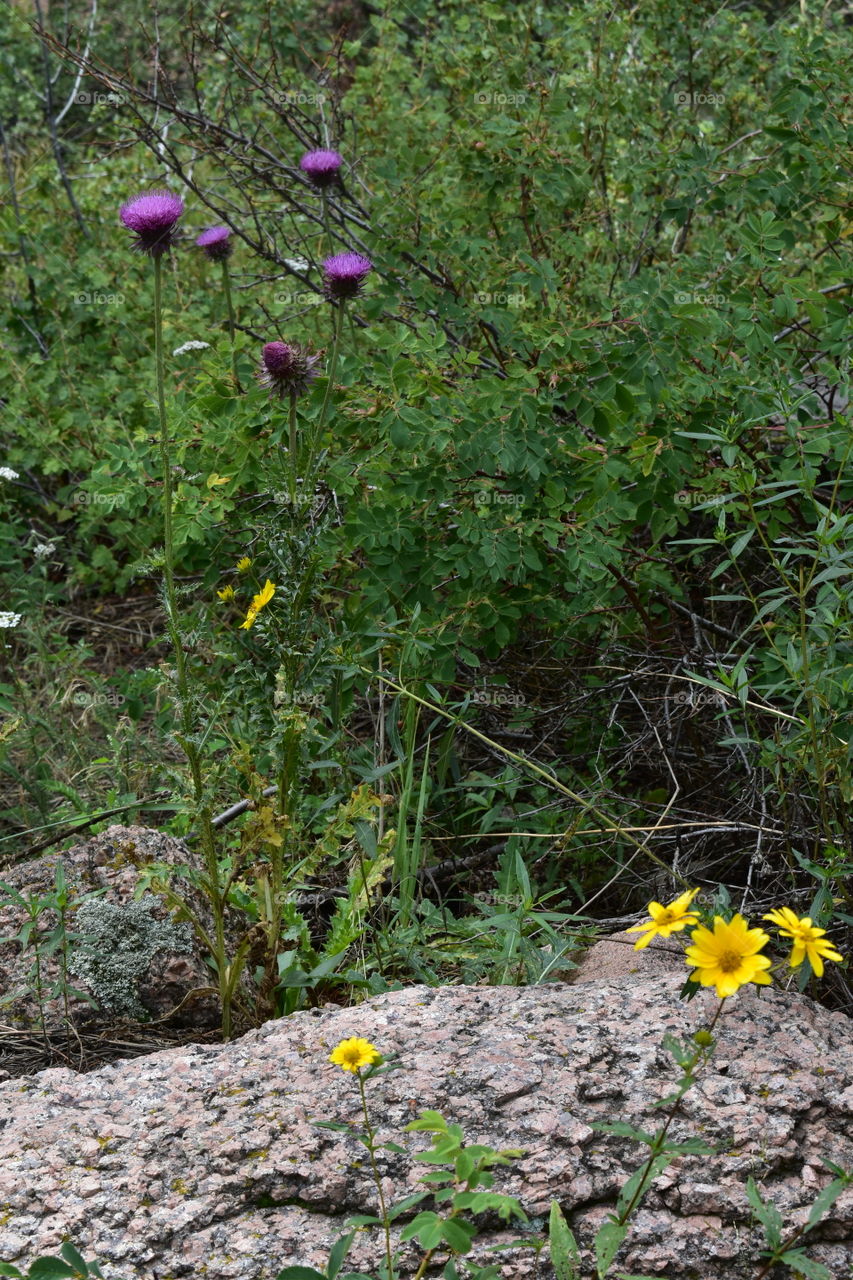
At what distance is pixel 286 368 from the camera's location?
249cm

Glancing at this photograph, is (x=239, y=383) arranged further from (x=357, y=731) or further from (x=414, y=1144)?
(x=414, y=1144)

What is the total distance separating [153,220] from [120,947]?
4.31 ft

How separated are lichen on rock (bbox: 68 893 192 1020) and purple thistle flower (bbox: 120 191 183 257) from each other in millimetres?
1198

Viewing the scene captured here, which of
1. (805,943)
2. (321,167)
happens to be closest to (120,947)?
(805,943)

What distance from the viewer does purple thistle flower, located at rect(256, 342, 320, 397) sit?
246 centimetres

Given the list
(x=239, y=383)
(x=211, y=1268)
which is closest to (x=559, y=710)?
(x=239, y=383)

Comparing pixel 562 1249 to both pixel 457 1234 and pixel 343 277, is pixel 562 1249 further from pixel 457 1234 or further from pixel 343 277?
pixel 343 277

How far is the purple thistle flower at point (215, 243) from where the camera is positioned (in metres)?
3.49

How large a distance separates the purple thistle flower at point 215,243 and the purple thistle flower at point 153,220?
1.24 m

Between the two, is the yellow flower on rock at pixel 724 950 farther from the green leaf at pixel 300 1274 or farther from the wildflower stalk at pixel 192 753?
the wildflower stalk at pixel 192 753

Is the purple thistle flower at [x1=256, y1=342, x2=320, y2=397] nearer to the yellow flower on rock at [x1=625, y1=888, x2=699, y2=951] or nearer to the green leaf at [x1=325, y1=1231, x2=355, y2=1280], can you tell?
the yellow flower on rock at [x1=625, y1=888, x2=699, y2=951]

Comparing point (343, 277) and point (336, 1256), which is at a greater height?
point (343, 277)

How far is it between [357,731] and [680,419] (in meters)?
1.25

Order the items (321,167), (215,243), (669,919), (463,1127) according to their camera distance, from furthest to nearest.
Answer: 1. (215,243)
2. (321,167)
3. (463,1127)
4. (669,919)
